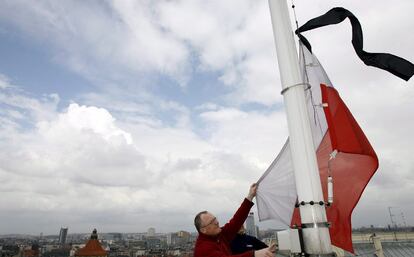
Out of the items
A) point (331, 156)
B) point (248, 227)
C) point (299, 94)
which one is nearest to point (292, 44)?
point (299, 94)

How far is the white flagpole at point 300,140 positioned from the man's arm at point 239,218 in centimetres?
128

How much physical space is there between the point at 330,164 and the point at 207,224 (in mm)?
1869

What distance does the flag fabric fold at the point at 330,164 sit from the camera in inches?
158

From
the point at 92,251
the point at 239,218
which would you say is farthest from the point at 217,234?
the point at 92,251

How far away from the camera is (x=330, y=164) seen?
4.45m

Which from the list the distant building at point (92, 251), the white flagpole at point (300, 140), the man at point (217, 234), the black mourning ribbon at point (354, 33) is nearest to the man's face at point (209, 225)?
the man at point (217, 234)

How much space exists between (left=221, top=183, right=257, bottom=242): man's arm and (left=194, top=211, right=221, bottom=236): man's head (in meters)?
0.66

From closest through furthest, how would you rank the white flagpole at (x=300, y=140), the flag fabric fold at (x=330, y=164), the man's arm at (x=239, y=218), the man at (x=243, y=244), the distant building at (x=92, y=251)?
the white flagpole at (x=300, y=140)
the flag fabric fold at (x=330, y=164)
the man's arm at (x=239, y=218)
the man at (x=243, y=244)
the distant building at (x=92, y=251)

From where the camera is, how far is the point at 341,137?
4.13 m

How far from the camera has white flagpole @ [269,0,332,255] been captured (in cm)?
343

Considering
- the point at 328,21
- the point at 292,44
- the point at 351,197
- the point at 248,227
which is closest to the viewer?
the point at 351,197

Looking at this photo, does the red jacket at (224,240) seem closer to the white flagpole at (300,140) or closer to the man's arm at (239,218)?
the man's arm at (239,218)

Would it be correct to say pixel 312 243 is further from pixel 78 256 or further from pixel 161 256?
pixel 161 256

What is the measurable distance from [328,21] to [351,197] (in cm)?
270
